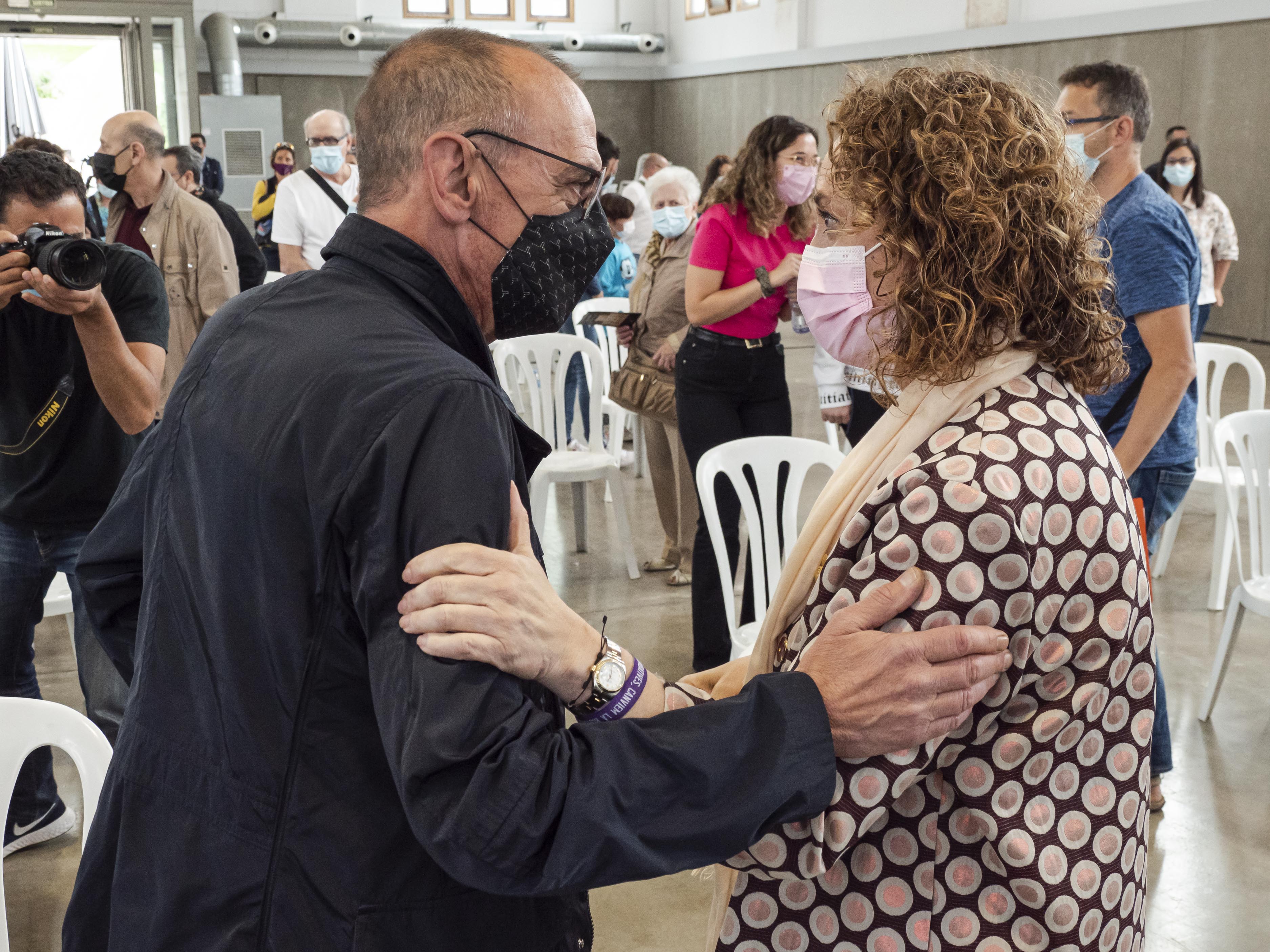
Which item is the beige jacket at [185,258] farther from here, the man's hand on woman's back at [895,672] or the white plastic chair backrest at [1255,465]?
the man's hand on woman's back at [895,672]

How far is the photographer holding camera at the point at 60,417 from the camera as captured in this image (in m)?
2.39

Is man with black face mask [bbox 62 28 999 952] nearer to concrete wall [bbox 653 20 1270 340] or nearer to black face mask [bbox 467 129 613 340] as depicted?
black face mask [bbox 467 129 613 340]

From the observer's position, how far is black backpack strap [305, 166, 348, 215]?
5023 millimetres

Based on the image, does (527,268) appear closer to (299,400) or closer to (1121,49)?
(299,400)

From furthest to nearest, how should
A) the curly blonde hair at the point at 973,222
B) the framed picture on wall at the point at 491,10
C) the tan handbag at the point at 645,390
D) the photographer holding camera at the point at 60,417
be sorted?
the framed picture on wall at the point at 491,10
the tan handbag at the point at 645,390
the photographer holding camera at the point at 60,417
the curly blonde hair at the point at 973,222

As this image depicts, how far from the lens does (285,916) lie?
927 millimetres

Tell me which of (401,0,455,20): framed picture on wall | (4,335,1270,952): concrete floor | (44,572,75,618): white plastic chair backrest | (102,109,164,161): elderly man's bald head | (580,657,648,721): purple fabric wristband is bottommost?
(4,335,1270,952): concrete floor

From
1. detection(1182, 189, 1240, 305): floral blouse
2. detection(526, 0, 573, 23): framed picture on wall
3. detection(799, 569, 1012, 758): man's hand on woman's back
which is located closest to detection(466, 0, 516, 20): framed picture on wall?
detection(526, 0, 573, 23): framed picture on wall

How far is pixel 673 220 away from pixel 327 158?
2332 mm

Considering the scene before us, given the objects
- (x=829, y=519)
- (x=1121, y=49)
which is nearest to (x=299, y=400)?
(x=829, y=519)

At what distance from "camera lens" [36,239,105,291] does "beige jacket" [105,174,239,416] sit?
183 cm

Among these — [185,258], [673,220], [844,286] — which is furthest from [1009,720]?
[185,258]

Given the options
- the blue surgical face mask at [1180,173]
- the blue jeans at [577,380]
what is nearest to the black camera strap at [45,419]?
the blue jeans at [577,380]

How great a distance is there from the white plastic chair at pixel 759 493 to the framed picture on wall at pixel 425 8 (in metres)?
15.3
